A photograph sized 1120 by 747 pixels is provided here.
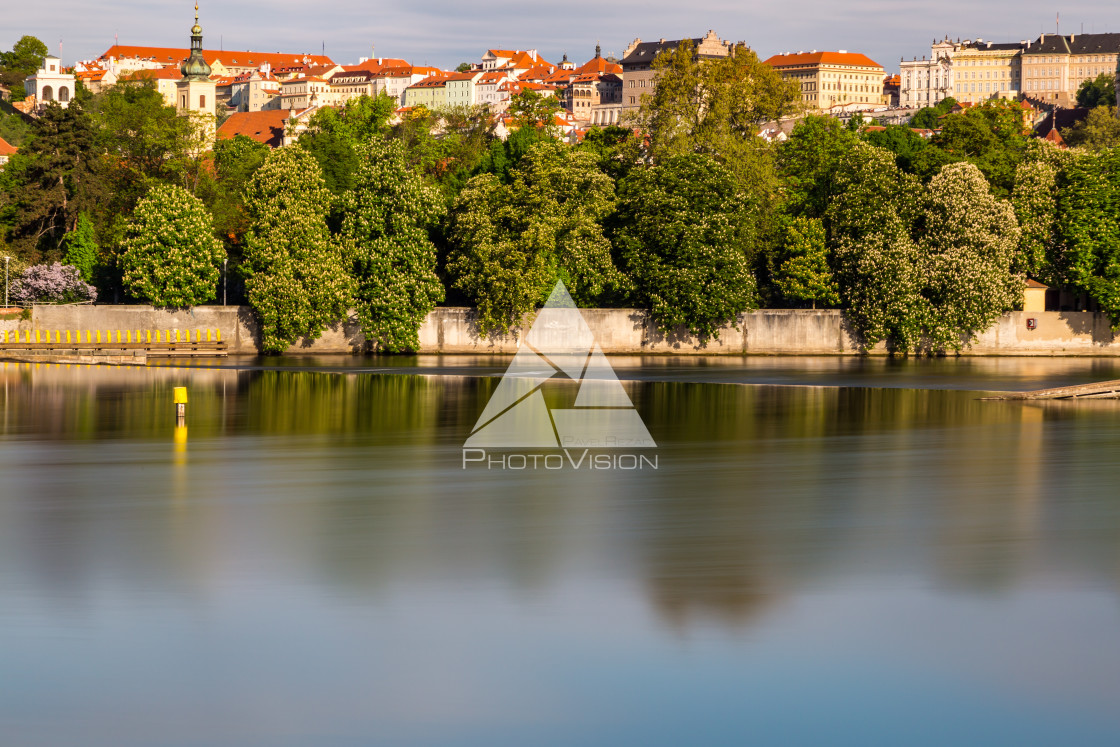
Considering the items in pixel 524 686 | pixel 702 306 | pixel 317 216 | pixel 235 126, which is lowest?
pixel 524 686

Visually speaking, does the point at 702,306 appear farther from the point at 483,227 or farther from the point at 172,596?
the point at 172,596

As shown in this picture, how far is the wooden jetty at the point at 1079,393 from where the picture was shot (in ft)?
137

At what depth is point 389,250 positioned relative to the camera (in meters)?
59.8

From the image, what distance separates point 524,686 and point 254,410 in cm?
2564

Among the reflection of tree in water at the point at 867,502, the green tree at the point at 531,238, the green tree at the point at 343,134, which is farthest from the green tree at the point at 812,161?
the reflection of tree in water at the point at 867,502

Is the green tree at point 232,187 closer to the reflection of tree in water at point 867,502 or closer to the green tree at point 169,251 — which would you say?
the green tree at point 169,251

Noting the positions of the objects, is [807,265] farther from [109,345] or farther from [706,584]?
[706,584]

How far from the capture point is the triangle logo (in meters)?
30.8

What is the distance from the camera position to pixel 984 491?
23203mm

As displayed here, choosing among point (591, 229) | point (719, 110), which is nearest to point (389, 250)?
point (591, 229)

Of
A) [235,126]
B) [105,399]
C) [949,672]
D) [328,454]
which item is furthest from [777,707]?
[235,126]

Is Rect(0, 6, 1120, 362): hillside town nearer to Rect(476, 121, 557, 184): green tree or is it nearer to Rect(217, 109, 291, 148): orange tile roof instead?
Rect(476, 121, 557, 184): green tree

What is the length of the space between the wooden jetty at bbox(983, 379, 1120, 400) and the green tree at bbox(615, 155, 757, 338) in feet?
67.5

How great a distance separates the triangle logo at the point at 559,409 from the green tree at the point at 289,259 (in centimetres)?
962
